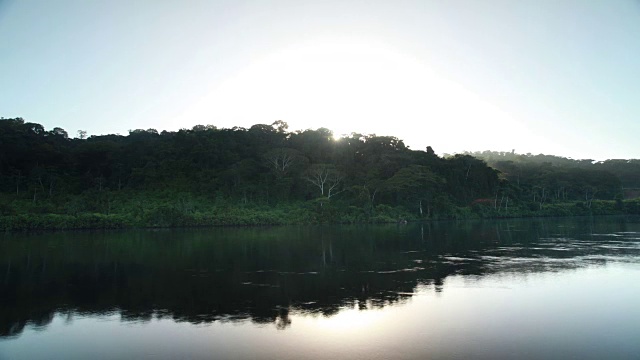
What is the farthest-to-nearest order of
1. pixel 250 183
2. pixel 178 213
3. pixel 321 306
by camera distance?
pixel 250 183
pixel 178 213
pixel 321 306

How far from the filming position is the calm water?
9102 millimetres

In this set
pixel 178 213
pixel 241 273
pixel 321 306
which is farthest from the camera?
pixel 178 213

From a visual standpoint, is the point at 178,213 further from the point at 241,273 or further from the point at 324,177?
the point at 241,273

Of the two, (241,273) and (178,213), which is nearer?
(241,273)

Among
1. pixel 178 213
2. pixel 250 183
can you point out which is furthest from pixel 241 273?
pixel 250 183

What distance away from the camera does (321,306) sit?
41.2 feet

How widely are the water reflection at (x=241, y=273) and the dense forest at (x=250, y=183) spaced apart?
21970 millimetres

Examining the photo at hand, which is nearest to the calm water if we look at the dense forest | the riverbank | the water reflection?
the water reflection

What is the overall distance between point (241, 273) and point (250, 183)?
46.1m

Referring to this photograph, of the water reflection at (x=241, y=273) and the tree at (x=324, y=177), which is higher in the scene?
the tree at (x=324, y=177)

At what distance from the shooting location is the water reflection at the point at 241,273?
12.5 m

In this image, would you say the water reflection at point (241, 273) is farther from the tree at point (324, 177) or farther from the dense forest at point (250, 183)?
the tree at point (324, 177)

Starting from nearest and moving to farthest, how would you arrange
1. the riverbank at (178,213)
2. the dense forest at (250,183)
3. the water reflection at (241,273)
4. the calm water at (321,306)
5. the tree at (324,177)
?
1. the calm water at (321,306)
2. the water reflection at (241,273)
3. the riverbank at (178,213)
4. the dense forest at (250,183)
5. the tree at (324,177)

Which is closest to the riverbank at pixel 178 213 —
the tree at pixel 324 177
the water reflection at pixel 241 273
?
the tree at pixel 324 177
